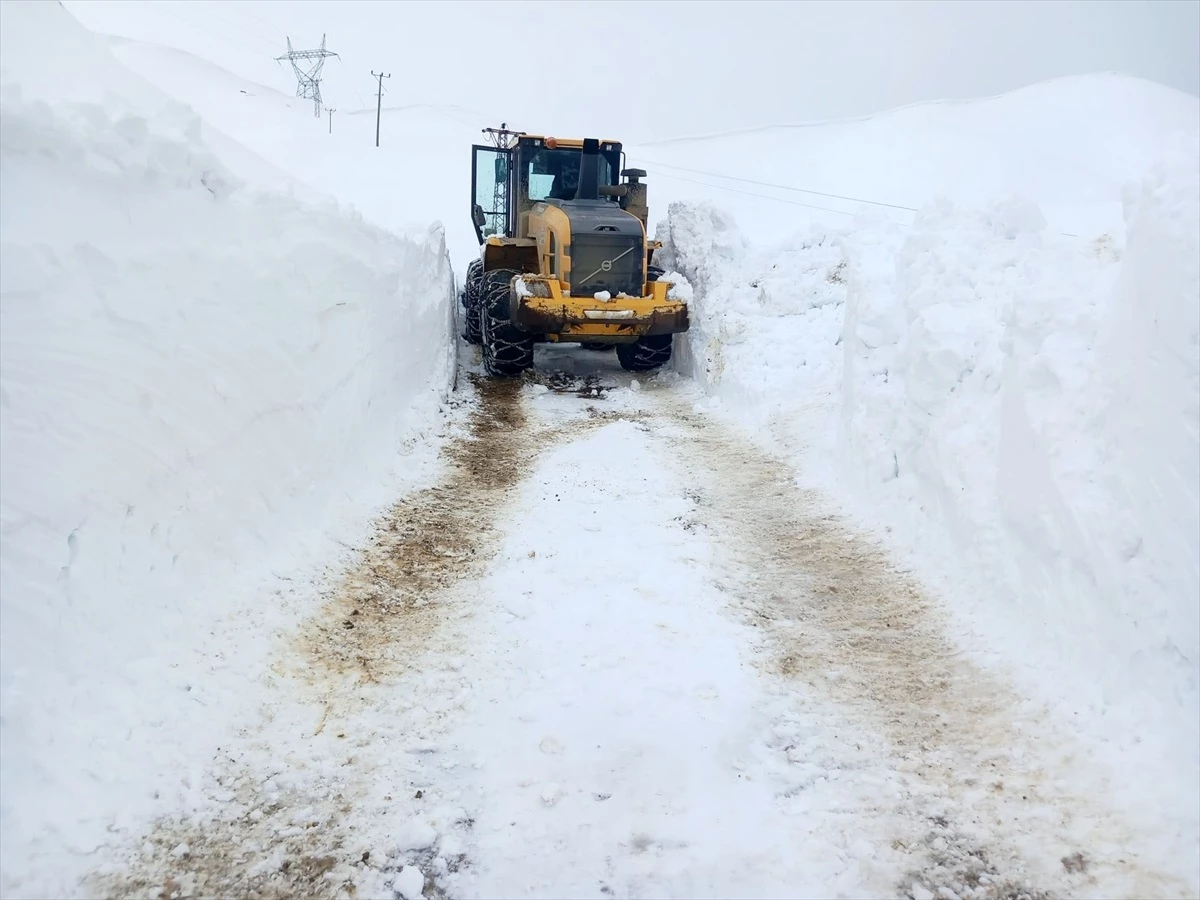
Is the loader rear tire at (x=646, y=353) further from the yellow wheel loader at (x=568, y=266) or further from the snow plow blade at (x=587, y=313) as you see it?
the snow plow blade at (x=587, y=313)

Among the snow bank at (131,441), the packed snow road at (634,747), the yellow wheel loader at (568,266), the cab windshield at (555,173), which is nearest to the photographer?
the packed snow road at (634,747)

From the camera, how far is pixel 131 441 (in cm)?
383

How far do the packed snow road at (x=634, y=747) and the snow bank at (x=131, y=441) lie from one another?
1.03 ft

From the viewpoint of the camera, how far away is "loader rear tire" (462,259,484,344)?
38.3 ft

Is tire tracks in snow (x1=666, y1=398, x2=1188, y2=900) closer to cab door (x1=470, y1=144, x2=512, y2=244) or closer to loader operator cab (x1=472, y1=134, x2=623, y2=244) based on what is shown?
loader operator cab (x1=472, y1=134, x2=623, y2=244)

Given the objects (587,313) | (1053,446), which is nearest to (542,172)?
Answer: (587,313)

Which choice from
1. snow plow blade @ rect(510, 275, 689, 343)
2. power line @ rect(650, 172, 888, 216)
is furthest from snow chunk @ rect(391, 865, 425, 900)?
power line @ rect(650, 172, 888, 216)

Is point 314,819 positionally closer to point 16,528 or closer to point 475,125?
point 16,528

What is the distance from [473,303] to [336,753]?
929 cm

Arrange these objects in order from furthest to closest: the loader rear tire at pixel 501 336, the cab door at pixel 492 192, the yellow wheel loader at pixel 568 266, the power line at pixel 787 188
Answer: the power line at pixel 787 188
the cab door at pixel 492 192
the loader rear tire at pixel 501 336
the yellow wheel loader at pixel 568 266

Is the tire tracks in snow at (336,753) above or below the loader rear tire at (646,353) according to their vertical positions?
below

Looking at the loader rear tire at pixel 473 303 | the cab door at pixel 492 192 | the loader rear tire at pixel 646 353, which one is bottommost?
the loader rear tire at pixel 646 353

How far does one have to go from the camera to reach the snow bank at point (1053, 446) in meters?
3.35

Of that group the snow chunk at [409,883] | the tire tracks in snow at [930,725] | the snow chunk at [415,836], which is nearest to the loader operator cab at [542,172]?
the tire tracks in snow at [930,725]
